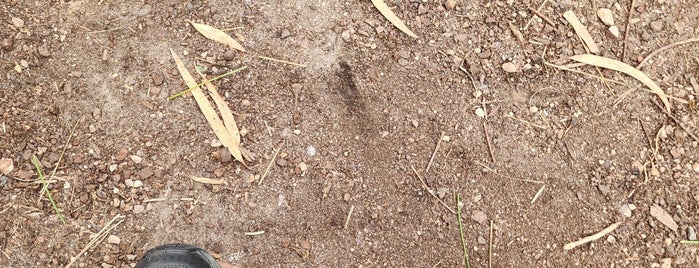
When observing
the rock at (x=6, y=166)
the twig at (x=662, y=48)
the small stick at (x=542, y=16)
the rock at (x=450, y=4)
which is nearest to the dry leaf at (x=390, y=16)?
the rock at (x=450, y=4)

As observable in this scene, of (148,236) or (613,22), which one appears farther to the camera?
(613,22)

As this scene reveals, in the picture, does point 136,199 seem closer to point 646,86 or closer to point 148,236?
point 148,236

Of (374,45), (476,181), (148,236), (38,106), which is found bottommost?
(148,236)

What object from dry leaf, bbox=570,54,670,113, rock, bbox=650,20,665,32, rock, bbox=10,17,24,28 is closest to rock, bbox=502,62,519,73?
dry leaf, bbox=570,54,670,113

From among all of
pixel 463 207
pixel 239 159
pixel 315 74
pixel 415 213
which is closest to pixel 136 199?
pixel 239 159

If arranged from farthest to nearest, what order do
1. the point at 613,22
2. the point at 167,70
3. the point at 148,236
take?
the point at 613,22 < the point at 167,70 < the point at 148,236

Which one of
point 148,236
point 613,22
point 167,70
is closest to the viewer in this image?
point 148,236

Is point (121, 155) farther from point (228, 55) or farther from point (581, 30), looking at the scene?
point (581, 30)
